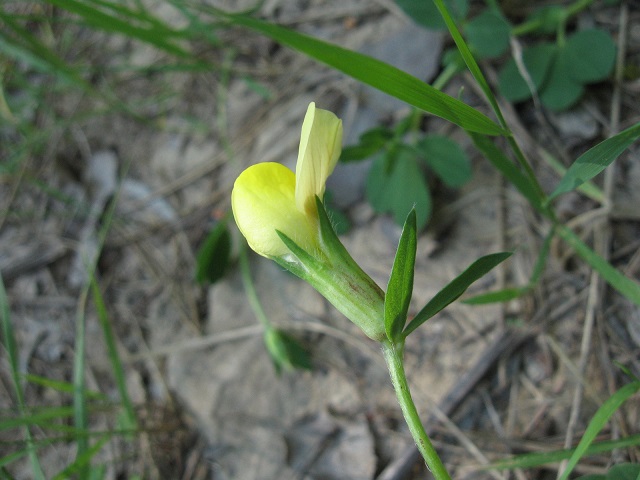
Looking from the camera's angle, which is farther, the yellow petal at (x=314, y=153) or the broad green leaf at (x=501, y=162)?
the broad green leaf at (x=501, y=162)

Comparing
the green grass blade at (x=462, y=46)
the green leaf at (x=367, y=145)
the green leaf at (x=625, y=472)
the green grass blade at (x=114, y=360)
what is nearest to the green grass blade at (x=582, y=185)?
the green leaf at (x=367, y=145)

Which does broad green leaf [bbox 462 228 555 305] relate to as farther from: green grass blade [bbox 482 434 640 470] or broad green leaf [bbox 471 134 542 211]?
green grass blade [bbox 482 434 640 470]

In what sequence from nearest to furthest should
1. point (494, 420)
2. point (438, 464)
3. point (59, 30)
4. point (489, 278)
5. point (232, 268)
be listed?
point (438, 464), point (494, 420), point (489, 278), point (232, 268), point (59, 30)

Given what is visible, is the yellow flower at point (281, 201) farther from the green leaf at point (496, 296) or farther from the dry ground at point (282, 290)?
the dry ground at point (282, 290)

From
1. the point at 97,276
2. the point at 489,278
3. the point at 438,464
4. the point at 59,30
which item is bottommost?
the point at 438,464

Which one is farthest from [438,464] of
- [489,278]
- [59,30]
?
[59,30]

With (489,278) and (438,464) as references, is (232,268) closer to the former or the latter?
(489,278)

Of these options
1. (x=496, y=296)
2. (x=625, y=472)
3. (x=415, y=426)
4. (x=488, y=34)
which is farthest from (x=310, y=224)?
(x=488, y=34)
